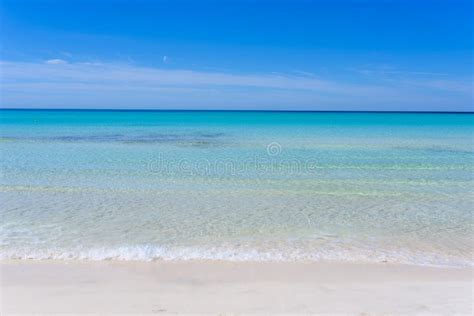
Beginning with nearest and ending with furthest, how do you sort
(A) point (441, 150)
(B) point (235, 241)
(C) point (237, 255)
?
1. (C) point (237, 255)
2. (B) point (235, 241)
3. (A) point (441, 150)

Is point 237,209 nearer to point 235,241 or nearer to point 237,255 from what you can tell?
point 235,241

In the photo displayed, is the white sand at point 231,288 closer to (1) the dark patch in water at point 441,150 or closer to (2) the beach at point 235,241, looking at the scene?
(2) the beach at point 235,241

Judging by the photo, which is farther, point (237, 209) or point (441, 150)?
point (441, 150)

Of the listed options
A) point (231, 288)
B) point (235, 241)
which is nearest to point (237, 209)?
point (235, 241)

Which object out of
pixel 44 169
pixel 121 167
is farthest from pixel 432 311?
pixel 44 169

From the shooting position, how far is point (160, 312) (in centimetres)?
462

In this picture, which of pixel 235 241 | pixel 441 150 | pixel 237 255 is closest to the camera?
pixel 237 255

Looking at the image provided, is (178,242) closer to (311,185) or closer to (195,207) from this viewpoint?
(195,207)

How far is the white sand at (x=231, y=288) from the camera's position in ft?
15.7

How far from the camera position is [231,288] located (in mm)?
5312

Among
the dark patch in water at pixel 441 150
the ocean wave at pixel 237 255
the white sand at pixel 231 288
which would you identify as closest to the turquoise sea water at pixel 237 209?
the ocean wave at pixel 237 255

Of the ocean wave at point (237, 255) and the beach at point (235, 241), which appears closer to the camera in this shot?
the beach at point (235, 241)

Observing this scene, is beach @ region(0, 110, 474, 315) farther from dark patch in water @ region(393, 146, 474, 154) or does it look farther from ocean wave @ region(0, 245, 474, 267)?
dark patch in water @ region(393, 146, 474, 154)

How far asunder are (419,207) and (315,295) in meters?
5.72
